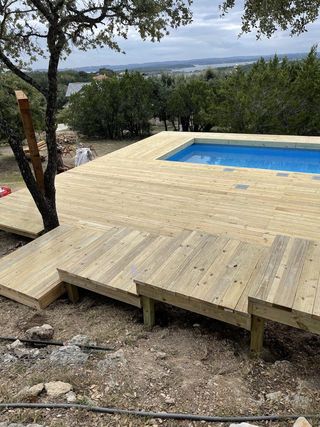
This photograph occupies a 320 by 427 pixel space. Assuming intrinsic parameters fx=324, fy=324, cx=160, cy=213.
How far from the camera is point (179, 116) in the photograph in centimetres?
1270

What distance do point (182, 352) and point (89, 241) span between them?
1619 millimetres

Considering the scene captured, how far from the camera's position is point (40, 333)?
2.40 meters

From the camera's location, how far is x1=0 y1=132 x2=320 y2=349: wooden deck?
213 cm

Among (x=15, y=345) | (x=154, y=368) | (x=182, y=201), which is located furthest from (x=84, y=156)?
(x=154, y=368)

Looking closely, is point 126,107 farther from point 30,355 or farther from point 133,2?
point 30,355

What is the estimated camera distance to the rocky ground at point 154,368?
1648mm

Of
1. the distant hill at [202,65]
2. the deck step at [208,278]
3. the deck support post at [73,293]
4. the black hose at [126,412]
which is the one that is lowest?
the deck support post at [73,293]

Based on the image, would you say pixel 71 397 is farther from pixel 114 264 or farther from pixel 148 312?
pixel 114 264

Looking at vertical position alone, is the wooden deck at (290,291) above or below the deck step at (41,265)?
above

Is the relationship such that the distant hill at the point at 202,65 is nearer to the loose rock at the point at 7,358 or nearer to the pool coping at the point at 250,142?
the pool coping at the point at 250,142

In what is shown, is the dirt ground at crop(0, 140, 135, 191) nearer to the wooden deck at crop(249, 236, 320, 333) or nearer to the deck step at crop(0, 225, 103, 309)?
the deck step at crop(0, 225, 103, 309)

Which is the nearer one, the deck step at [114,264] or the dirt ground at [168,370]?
the dirt ground at [168,370]

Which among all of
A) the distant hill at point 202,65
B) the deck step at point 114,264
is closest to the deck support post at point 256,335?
A: the deck step at point 114,264

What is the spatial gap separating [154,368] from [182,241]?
1.20 metres
